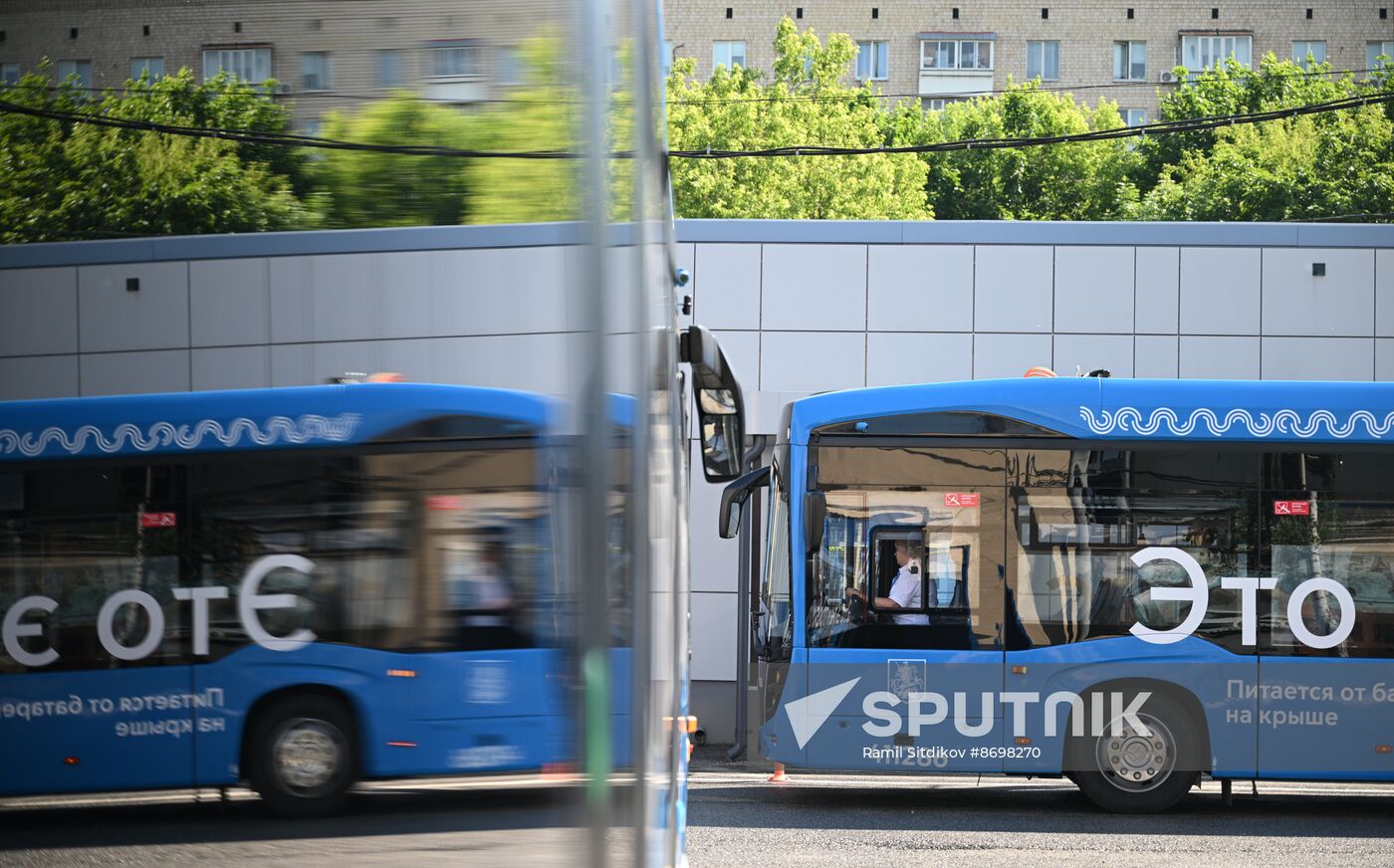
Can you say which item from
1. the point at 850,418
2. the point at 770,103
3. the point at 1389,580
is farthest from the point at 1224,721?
the point at 770,103

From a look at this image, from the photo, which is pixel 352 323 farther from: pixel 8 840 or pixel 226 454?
pixel 8 840

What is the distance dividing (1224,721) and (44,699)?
33.1 ft

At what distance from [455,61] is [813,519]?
360 inches

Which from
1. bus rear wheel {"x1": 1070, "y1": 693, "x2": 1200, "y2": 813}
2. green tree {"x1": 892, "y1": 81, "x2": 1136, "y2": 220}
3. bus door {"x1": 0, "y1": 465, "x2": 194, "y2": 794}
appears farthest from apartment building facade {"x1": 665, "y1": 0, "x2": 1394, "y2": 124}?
bus door {"x1": 0, "y1": 465, "x2": 194, "y2": 794}

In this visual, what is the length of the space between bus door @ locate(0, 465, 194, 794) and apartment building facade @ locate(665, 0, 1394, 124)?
6595cm

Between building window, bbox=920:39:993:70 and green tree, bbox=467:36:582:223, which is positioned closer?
green tree, bbox=467:36:582:223

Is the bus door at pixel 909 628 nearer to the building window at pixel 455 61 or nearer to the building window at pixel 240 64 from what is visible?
the building window at pixel 455 61

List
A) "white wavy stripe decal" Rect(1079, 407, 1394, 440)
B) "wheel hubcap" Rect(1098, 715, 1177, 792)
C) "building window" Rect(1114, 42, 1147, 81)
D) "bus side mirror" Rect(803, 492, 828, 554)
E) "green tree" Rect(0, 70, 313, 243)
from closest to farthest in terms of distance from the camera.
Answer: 1. "green tree" Rect(0, 70, 313, 243)
2. "wheel hubcap" Rect(1098, 715, 1177, 792)
3. "white wavy stripe decal" Rect(1079, 407, 1394, 440)
4. "bus side mirror" Rect(803, 492, 828, 554)
5. "building window" Rect(1114, 42, 1147, 81)

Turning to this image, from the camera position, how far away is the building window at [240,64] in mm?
1074

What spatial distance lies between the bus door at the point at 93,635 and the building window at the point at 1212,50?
227 feet

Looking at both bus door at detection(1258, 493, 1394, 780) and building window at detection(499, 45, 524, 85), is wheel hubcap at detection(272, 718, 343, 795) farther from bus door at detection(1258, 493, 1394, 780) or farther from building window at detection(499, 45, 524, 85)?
bus door at detection(1258, 493, 1394, 780)

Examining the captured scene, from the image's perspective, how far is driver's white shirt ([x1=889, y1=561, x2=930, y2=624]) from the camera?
10.2m

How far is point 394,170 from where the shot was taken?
1.19 meters

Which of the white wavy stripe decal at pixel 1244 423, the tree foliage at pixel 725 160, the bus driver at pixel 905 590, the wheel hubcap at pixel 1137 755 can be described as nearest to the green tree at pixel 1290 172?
the tree foliage at pixel 725 160
